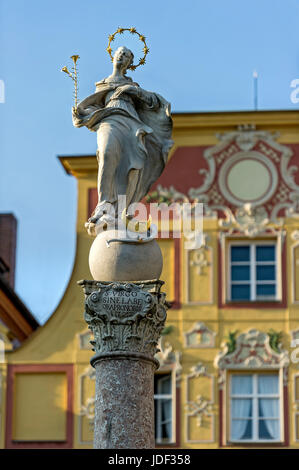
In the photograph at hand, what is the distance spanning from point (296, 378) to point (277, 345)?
884 mm

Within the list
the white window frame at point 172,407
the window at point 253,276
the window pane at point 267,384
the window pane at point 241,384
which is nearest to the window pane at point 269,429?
the window pane at point 267,384

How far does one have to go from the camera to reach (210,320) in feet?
123

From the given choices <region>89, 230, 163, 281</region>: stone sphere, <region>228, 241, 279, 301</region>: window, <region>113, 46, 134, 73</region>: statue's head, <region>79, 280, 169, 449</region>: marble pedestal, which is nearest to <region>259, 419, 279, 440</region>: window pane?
<region>228, 241, 279, 301</region>: window

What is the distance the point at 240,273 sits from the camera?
1480 inches

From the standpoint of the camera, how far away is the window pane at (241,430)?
36.6 metres

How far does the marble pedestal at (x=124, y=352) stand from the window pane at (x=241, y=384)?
2178 centimetres

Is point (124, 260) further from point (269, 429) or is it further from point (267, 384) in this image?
point (267, 384)

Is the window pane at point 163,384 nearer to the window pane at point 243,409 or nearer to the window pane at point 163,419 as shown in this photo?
the window pane at point 163,419

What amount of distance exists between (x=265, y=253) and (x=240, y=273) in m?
0.78

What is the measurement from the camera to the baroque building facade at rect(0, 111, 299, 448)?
36812 mm

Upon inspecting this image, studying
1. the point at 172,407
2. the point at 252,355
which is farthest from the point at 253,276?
the point at 172,407

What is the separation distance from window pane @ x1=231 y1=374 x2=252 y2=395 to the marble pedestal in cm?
2178
